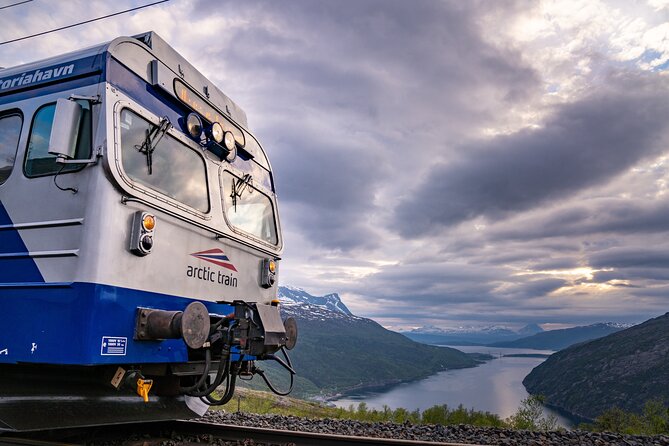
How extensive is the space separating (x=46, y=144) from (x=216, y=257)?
7.15 feet

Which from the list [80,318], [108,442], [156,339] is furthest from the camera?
Answer: [108,442]

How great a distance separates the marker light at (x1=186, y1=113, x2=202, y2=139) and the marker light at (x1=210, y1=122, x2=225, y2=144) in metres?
0.19

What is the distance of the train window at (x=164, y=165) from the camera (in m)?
4.62

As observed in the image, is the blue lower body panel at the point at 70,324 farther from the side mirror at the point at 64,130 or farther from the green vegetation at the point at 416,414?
the green vegetation at the point at 416,414

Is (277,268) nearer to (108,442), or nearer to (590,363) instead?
(108,442)

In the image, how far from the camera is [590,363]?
15850cm

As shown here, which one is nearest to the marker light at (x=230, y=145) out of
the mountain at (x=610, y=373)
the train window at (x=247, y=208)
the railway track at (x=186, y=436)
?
the train window at (x=247, y=208)

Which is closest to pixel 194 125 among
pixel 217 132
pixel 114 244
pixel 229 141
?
pixel 217 132

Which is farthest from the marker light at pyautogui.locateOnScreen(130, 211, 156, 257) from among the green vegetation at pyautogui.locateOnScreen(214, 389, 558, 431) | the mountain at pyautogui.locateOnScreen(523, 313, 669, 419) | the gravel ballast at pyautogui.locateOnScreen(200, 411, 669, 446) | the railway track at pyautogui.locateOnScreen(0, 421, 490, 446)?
the mountain at pyautogui.locateOnScreen(523, 313, 669, 419)

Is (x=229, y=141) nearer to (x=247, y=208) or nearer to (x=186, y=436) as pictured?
(x=247, y=208)

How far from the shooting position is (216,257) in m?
5.68

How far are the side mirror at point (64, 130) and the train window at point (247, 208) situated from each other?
2112mm

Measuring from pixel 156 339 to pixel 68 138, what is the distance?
2091 millimetres

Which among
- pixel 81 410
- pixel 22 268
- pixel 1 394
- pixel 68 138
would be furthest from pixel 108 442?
pixel 68 138
